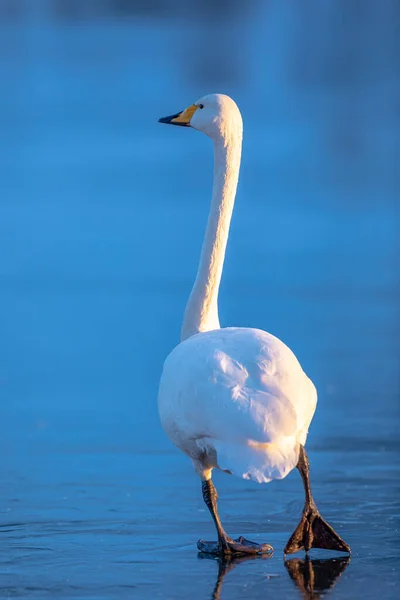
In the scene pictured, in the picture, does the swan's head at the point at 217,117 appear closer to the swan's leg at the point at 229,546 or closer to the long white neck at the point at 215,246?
the long white neck at the point at 215,246

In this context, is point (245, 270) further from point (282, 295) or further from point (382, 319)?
point (382, 319)

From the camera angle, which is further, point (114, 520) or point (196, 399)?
point (114, 520)

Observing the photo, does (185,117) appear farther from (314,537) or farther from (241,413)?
(314,537)

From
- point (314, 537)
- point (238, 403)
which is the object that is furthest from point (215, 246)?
point (314, 537)

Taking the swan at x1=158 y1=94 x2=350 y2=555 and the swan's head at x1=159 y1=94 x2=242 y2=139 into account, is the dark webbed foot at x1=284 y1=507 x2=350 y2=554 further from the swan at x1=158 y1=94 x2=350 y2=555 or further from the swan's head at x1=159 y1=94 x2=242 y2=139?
the swan's head at x1=159 y1=94 x2=242 y2=139

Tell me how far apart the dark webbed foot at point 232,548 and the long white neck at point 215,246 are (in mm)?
1399

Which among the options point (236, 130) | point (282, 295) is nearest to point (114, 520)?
point (236, 130)

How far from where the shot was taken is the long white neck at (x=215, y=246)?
7.07 metres

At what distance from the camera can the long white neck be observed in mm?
7066

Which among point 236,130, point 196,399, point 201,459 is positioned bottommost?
point 201,459

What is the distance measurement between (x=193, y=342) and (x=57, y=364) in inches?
226

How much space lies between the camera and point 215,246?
7.28 m

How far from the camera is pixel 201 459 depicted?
614 cm

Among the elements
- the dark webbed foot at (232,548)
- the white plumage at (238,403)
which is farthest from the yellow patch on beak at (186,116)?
the dark webbed foot at (232,548)
